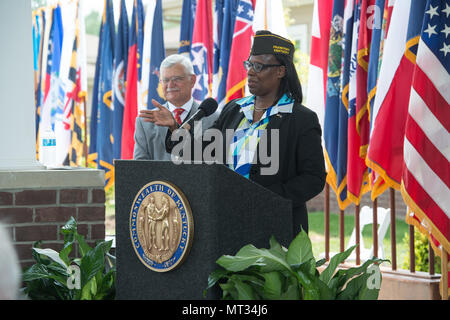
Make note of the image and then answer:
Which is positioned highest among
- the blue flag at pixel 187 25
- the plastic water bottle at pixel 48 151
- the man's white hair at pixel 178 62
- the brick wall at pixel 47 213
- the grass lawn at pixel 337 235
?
the blue flag at pixel 187 25

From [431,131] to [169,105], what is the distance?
1.69 metres

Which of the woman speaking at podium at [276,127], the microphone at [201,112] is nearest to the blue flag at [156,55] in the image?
the woman speaking at podium at [276,127]

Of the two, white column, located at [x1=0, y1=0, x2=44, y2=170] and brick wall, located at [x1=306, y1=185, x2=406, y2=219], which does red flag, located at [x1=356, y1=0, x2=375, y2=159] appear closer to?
white column, located at [x1=0, y1=0, x2=44, y2=170]

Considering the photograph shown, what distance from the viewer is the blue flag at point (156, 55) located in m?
6.96

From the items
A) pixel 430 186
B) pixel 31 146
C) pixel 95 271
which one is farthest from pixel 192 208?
pixel 430 186

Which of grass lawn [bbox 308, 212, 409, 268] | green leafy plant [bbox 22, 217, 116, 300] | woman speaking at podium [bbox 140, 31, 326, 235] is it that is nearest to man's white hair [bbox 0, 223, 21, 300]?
green leafy plant [bbox 22, 217, 116, 300]

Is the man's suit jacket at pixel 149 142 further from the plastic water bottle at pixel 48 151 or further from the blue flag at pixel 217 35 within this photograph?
the blue flag at pixel 217 35

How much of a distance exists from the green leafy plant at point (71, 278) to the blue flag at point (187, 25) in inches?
182

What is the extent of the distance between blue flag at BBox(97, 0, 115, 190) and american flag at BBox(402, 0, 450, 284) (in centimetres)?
468

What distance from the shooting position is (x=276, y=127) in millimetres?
2631

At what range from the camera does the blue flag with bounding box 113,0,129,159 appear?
759 cm
